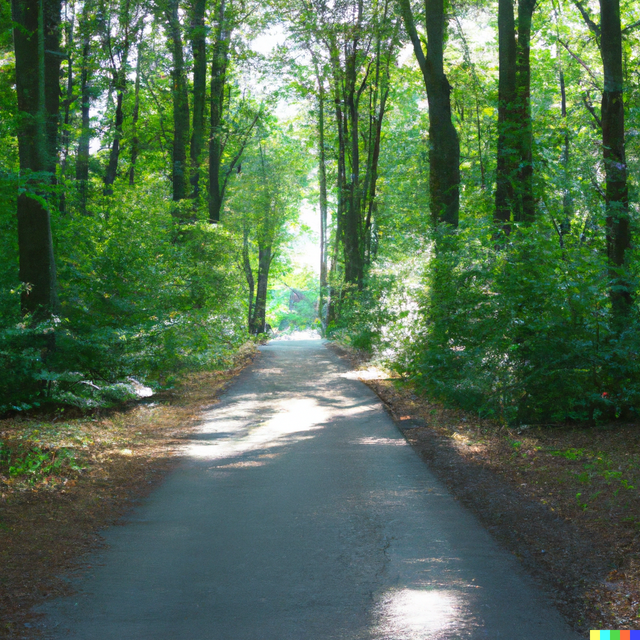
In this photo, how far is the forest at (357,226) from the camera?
862cm

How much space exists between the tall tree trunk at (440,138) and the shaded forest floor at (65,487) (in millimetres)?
7724

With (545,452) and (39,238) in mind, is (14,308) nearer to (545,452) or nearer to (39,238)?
(39,238)

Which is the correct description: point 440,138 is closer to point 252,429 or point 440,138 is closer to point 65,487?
point 252,429

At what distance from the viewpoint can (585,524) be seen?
5242 mm

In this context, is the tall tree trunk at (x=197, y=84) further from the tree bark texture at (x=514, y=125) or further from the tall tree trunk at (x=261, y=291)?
the tall tree trunk at (x=261, y=291)

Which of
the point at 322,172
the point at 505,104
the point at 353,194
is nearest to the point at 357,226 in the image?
the point at 353,194

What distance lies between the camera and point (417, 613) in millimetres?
3883

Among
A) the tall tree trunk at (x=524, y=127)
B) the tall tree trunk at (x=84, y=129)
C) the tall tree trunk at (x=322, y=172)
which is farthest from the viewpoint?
the tall tree trunk at (x=322, y=172)

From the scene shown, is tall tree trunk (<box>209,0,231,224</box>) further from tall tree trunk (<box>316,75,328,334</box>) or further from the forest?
tall tree trunk (<box>316,75,328,334</box>)

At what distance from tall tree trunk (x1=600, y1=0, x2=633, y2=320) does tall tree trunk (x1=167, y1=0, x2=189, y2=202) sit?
14.2m

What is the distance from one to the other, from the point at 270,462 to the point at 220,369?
10436mm

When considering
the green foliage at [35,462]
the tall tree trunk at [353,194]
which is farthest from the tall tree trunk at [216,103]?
the green foliage at [35,462]

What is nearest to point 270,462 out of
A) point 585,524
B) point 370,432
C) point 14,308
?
point 370,432

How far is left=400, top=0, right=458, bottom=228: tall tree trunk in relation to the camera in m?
14.7
